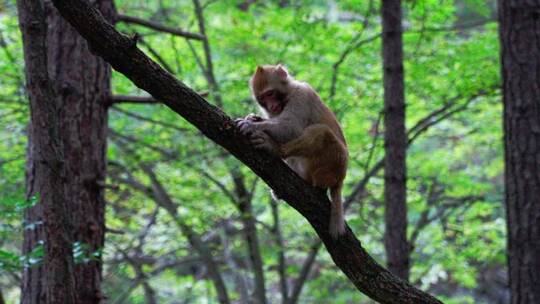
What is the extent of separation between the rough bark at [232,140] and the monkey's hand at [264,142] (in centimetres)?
9

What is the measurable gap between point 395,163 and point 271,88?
240cm

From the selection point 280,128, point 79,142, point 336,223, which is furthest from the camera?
point 79,142

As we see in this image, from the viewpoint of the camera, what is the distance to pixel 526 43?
19.4 feet

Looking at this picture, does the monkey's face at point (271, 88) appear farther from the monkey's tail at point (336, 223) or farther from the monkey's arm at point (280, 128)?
the monkey's tail at point (336, 223)

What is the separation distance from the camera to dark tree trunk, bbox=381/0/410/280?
6.98 m

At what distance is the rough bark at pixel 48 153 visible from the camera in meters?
3.61

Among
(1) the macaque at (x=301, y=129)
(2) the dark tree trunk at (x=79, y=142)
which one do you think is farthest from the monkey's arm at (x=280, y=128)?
(2) the dark tree trunk at (x=79, y=142)

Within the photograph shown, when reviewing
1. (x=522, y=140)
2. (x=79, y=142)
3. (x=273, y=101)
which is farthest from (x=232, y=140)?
(x=522, y=140)

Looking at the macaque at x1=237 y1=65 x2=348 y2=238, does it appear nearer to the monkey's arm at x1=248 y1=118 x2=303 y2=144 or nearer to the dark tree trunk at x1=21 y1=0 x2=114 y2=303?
the monkey's arm at x1=248 y1=118 x2=303 y2=144

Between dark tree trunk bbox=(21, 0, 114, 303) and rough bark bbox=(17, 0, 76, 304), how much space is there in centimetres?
190

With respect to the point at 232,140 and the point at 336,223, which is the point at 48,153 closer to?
the point at 232,140

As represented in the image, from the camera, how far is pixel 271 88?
5219 mm

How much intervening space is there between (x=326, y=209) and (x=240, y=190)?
18.3 feet

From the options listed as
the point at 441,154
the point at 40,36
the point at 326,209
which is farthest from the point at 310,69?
the point at 40,36
